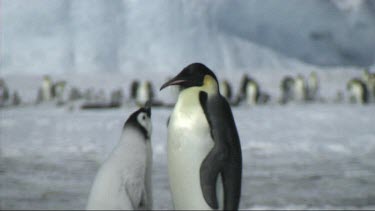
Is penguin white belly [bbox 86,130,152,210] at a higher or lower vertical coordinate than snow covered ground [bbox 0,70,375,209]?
higher

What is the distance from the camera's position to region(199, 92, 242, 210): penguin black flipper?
194cm

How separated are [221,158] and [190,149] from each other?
0.11 meters

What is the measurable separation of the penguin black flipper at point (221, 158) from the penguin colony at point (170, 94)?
7250 mm

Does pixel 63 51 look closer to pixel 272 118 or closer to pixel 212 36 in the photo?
pixel 212 36

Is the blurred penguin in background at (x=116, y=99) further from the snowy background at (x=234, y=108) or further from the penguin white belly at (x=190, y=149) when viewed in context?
the penguin white belly at (x=190, y=149)

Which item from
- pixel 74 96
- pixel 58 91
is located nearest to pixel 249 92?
pixel 74 96

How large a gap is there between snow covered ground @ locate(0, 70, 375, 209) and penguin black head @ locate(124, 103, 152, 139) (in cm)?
117

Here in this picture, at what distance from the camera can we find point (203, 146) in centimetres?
200

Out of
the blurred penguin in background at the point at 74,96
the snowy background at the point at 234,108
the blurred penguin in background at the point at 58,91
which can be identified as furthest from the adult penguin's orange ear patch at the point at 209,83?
the blurred penguin in background at the point at 58,91

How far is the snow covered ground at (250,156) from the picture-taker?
3363 millimetres

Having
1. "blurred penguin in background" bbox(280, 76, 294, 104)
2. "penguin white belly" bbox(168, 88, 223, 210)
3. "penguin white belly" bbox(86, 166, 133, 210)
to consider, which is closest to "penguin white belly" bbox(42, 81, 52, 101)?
"blurred penguin in background" bbox(280, 76, 294, 104)

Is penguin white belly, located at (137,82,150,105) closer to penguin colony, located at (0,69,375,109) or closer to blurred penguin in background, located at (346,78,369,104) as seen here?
penguin colony, located at (0,69,375,109)

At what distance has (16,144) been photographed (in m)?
5.72

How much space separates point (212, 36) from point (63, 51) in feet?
12.0
